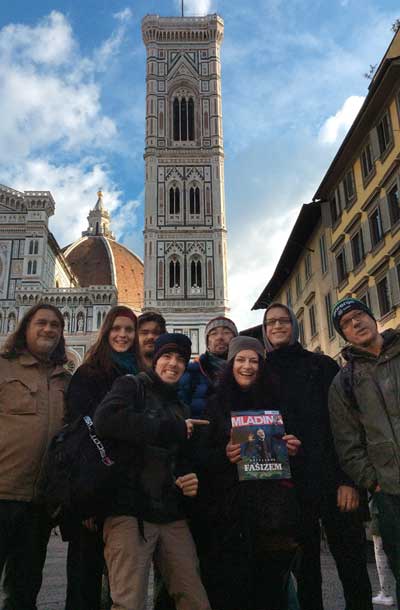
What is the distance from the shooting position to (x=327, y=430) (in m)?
3.30

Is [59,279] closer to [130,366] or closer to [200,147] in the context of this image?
[200,147]

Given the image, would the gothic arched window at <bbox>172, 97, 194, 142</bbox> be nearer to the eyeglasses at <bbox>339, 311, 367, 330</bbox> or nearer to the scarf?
the scarf

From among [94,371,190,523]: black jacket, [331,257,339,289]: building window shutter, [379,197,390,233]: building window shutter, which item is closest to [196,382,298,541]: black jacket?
[94,371,190,523]: black jacket

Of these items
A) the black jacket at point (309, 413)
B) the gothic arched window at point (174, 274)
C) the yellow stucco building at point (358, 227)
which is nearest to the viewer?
the black jacket at point (309, 413)

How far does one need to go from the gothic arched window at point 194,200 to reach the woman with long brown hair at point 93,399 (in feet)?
115

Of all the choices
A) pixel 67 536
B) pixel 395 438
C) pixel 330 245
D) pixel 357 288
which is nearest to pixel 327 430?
pixel 395 438

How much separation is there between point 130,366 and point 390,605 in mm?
3128

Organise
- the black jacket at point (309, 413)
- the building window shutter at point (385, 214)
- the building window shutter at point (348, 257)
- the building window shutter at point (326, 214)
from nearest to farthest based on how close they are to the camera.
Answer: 1. the black jacket at point (309, 413)
2. the building window shutter at point (385, 214)
3. the building window shutter at point (348, 257)
4. the building window shutter at point (326, 214)

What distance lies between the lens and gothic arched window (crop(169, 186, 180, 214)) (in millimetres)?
37750

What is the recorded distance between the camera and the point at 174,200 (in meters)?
38.0

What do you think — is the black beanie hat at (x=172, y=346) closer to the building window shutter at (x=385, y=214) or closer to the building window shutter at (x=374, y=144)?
the building window shutter at (x=385, y=214)

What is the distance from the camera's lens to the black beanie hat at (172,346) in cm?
303

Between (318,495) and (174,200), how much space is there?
118ft

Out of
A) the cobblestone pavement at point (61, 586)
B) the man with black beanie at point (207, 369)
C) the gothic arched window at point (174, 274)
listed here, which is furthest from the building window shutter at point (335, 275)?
the gothic arched window at point (174, 274)
